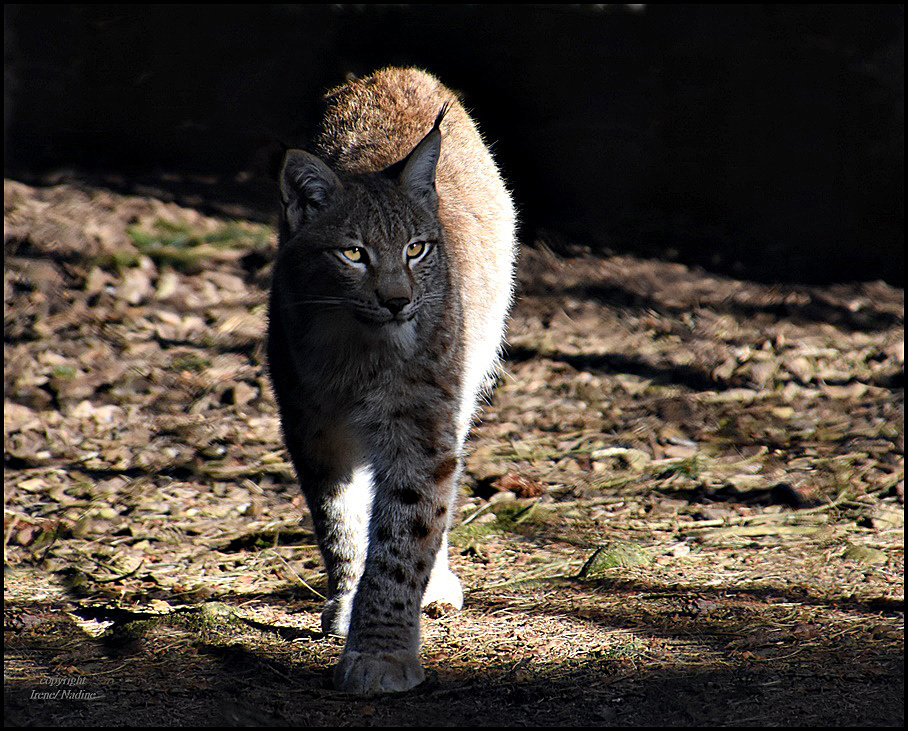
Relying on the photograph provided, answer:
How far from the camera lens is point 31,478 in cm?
488

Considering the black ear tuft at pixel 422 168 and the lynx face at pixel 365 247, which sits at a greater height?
the black ear tuft at pixel 422 168

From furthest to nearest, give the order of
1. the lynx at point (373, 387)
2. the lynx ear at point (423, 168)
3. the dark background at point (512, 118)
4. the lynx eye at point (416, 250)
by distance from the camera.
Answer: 1. the dark background at point (512, 118)
2. the lynx ear at point (423, 168)
3. the lynx eye at point (416, 250)
4. the lynx at point (373, 387)

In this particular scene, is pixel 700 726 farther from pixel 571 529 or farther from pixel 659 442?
pixel 659 442

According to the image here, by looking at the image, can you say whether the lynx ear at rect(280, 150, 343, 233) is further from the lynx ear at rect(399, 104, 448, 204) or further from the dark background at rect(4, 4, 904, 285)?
the dark background at rect(4, 4, 904, 285)

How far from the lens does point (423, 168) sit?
3.67m

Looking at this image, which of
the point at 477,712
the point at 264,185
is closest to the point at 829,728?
the point at 477,712

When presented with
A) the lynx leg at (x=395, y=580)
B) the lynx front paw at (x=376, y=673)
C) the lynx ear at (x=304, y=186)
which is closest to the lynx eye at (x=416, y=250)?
the lynx ear at (x=304, y=186)

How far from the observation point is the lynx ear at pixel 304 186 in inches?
137

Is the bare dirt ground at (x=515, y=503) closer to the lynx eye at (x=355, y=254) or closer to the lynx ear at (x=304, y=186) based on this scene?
the lynx eye at (x=355, y=254)

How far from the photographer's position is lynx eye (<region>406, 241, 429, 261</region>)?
3461mm

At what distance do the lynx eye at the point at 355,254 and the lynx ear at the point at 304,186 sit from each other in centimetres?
26

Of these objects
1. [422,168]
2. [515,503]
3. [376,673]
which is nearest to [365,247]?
[422,168]

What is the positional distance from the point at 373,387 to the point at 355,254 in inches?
17.5

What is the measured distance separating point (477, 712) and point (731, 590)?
4.45ft
